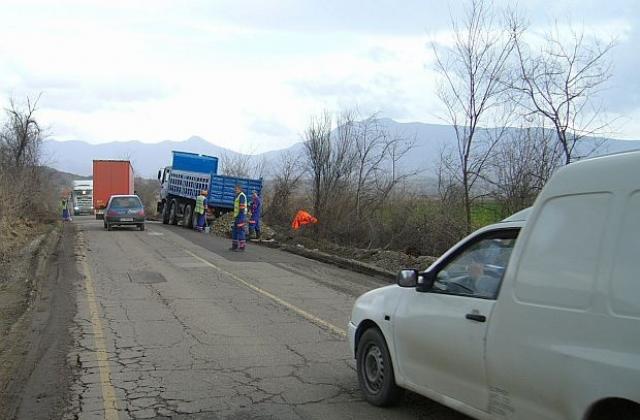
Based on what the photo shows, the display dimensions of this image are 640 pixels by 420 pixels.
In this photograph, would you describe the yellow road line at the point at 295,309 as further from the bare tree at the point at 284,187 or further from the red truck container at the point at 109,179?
the red truck container at the point at 109,179

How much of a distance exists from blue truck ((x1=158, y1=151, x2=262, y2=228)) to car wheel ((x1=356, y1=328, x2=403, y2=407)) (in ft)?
73.3

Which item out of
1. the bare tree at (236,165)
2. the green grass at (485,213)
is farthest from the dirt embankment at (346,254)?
the bare tree at (236,165)

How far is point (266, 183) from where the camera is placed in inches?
1225

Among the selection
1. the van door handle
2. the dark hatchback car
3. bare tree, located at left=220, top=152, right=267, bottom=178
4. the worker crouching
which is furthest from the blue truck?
the van door handle

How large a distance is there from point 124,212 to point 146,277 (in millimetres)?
15567

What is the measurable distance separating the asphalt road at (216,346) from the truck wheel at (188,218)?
1593cm

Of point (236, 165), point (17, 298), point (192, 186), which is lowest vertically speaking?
point (17, 298)

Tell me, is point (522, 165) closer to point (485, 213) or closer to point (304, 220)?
point (485, 213)

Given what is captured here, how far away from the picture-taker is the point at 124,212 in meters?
27.5

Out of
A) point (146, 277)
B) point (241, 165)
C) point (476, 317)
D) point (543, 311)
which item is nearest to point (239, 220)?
point (146, 277)

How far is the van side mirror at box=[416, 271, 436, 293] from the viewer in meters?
4.71

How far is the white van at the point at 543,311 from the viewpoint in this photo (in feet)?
10.0

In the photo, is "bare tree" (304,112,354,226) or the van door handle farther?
"bare tree" (304,112,354,226)

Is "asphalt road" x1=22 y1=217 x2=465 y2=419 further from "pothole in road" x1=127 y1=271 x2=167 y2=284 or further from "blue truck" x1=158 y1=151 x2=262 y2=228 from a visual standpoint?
"blue truck" x1=158 y1=151 x2=262 y2=228
